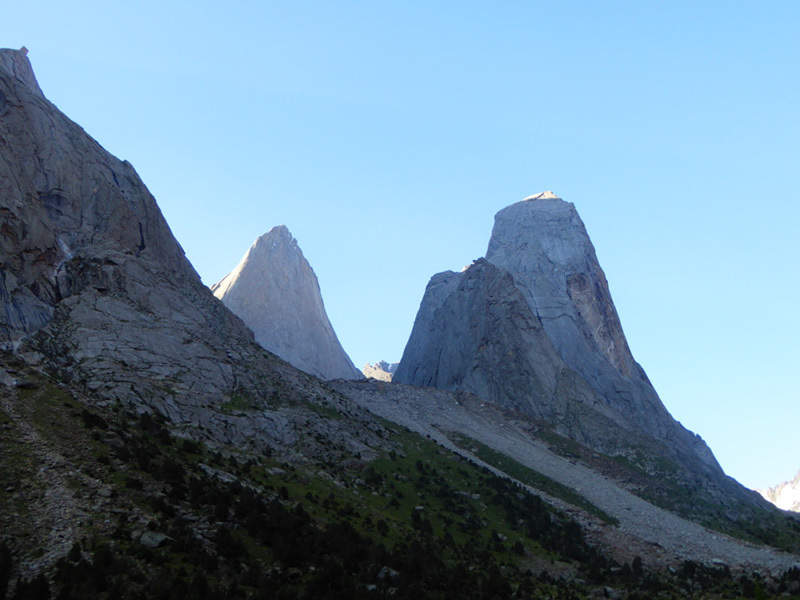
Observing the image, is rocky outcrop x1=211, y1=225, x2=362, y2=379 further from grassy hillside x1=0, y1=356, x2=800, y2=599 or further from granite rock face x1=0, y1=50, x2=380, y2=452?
grassy hillside x1=0, y1=356, x2=800, y2=599

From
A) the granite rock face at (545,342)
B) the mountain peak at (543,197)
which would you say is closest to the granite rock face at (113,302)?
the granite rock face at (545,342)

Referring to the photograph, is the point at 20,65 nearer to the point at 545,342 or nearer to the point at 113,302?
the point at 113,302

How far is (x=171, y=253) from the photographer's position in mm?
74875

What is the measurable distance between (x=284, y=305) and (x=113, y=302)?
81.5 m

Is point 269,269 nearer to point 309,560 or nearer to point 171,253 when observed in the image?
point 171,253

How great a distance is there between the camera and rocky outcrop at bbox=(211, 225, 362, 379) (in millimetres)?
135000

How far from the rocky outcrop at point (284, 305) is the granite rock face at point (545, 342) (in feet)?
54.0

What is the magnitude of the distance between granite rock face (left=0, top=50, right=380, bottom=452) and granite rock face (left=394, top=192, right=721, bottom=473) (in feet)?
136

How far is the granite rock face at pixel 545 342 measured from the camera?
104 m

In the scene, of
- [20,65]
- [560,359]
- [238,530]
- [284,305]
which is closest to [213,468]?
[238,530]

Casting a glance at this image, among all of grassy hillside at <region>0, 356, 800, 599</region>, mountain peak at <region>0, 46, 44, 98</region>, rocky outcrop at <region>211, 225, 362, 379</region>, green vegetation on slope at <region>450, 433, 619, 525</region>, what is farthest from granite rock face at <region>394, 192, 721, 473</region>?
mountain peak at <region>0, 46, 44, 98</region>

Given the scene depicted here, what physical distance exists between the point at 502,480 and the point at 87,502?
43.0 meters

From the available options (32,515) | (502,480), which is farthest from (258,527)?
(502,480)

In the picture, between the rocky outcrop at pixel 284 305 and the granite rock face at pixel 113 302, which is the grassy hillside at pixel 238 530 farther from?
the rocky outcrop at pixel 284 305
